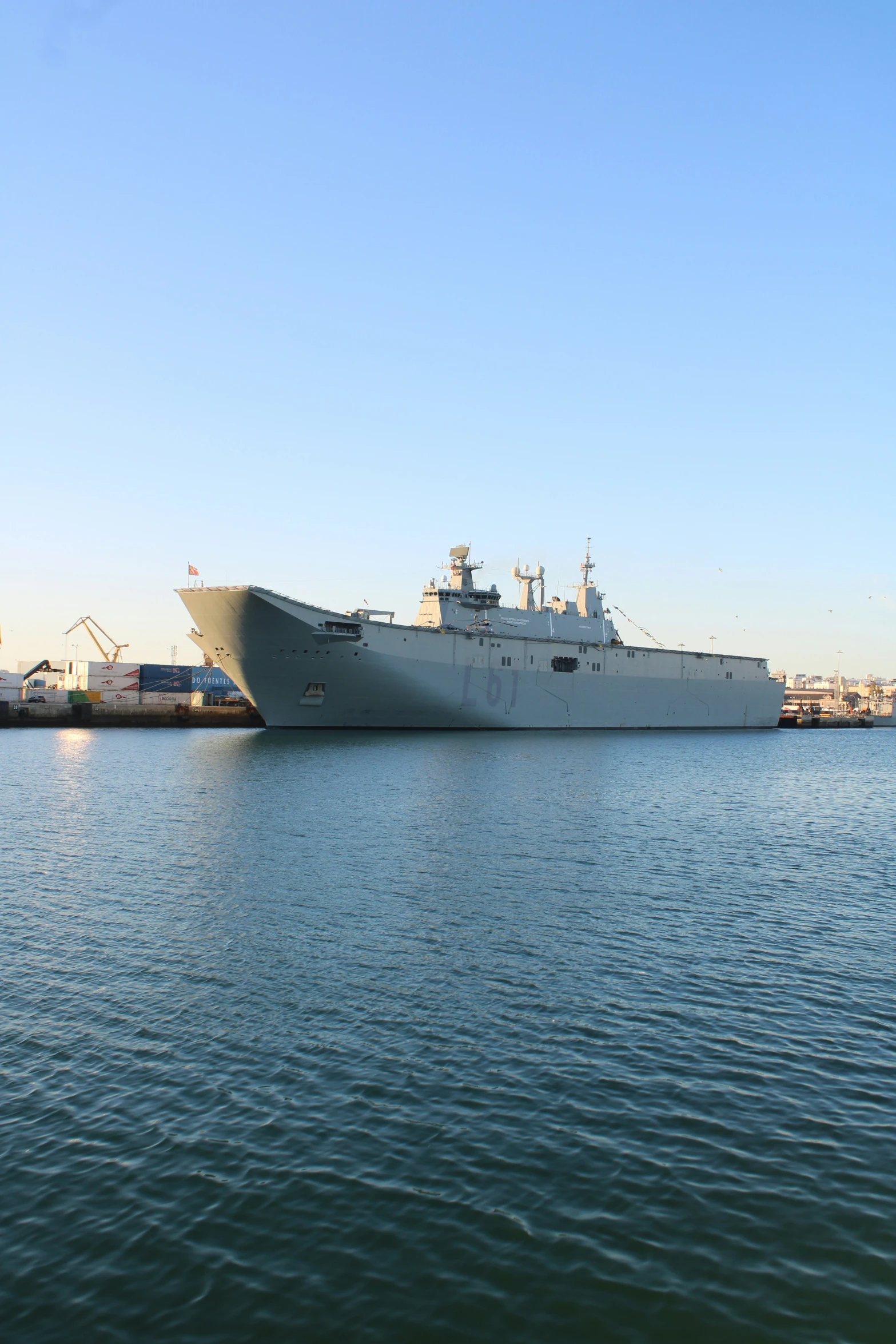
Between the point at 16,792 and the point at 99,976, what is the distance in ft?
82.9

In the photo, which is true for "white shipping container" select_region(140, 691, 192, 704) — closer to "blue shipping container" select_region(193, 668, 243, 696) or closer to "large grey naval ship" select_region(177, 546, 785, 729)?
"blue shipping container" select_region(193, 668, 243, 696)

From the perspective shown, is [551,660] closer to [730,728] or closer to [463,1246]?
[730,728]

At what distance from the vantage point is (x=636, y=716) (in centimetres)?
8419

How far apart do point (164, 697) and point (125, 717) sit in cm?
1423

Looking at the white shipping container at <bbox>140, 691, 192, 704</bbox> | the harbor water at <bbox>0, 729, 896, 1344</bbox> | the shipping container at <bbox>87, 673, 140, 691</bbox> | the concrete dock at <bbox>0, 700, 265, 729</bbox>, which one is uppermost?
the shipping container at <bbox>87, 673, 140, 691</bbox>

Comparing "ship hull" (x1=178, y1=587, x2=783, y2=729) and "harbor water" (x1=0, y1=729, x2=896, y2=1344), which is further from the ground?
"ship hull" (x1=178, y1=587, x2=783, y2=729)

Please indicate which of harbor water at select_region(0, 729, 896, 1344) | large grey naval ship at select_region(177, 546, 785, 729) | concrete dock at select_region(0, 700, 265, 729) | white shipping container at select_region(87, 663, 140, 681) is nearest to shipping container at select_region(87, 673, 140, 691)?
white shipping container at select_region(87, 663, 140, 681)

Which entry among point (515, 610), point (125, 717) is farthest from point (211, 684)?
point (515, 610)

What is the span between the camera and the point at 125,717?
85688 millimetres

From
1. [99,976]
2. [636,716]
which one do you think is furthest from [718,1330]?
[636,716]

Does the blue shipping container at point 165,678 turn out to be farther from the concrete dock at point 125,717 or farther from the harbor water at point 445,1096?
the harbor water at point 445,1096

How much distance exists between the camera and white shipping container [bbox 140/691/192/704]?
9836cm

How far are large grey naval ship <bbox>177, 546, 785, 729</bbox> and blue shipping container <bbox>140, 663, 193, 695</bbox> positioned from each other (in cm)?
3716

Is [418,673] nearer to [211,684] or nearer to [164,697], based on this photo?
[164,697]
